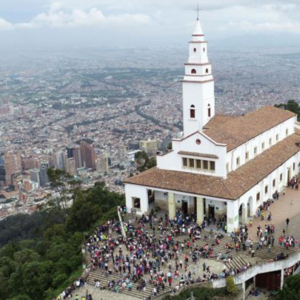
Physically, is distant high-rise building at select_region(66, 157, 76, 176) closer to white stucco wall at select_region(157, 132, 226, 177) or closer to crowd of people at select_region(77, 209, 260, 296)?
white stucco wall at select_region(157, 132, 226, 177)

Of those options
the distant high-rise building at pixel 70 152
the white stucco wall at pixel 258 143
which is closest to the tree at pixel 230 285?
the white stucco wall at pixel 258 143

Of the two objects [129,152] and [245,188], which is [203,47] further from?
[129,152]

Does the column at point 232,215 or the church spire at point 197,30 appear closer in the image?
the column at point 232,215

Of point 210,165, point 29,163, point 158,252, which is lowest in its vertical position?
point 29,163

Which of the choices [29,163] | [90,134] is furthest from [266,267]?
[90,134]

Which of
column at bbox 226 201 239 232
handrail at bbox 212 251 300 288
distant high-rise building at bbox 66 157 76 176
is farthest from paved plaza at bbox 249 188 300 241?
distant high-rise building at bbox 66 157 76 176

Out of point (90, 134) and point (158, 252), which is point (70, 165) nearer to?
point (90, 134)

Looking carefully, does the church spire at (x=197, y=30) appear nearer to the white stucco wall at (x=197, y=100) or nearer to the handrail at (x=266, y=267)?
the white stucco wall at (x=197, y=100)
